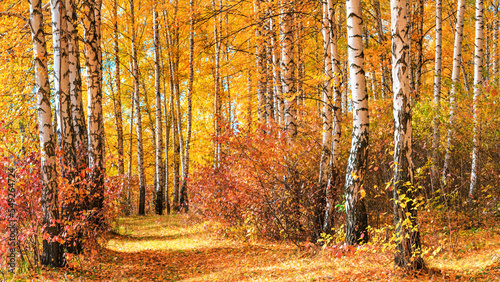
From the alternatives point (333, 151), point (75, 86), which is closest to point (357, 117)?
point (333, 151)

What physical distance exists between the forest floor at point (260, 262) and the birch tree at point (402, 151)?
0.24m

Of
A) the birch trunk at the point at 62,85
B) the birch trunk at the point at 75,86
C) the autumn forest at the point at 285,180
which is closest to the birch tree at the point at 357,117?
the autumn forest at the point at 285,180

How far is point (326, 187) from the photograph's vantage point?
692cm

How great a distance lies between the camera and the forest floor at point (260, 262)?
4.94m

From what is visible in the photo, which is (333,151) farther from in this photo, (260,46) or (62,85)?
(62,85)

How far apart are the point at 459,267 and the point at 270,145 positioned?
3.66 meters

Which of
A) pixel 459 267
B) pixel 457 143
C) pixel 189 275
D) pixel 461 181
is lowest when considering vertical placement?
pixel 189 275

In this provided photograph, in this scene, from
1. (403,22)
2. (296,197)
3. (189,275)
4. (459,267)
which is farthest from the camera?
(296,197)

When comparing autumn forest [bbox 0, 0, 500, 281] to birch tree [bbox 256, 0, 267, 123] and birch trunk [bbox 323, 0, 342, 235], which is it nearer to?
birch trunk [bbox 323, 0, 342, 235]

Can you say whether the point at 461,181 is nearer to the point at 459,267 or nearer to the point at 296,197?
the point at 459,267

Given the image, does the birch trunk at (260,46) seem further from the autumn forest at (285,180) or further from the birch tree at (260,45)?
the autumn forest at (285,180)

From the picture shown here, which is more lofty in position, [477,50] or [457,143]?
[477,50]

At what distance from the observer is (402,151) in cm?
460

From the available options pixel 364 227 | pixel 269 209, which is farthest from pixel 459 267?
pixel 269 209
